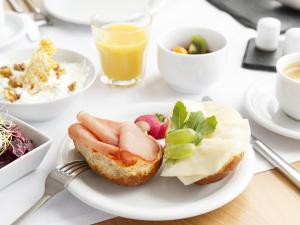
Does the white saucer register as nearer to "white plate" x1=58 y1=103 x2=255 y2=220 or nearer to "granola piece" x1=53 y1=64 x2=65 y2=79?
"white plate" x1=58 y1=103 x2=255 y2=220

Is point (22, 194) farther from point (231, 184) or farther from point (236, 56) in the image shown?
point (236, 56)

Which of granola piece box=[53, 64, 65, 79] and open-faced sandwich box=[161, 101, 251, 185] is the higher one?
open-faced sandwich box=[161, 101, 251, 185]

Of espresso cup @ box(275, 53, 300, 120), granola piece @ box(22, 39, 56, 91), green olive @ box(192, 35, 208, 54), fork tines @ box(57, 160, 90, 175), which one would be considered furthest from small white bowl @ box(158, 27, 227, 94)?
fork tines @ box(57, 160, 90, 175)

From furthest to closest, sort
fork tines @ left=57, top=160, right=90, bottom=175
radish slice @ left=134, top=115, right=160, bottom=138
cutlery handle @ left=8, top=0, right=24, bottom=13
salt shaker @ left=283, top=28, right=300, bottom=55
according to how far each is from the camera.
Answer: cutlery handle @ left=8, top=0, right=24, bottom=13, salt shaker @ left=283, top=28, right=300, bottom=55, radish slice @ left=134, top=115, right=160, bottom=138, fork tines @ left=57, top=160, right=90, bottom=175

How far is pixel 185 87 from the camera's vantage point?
4.62 ft

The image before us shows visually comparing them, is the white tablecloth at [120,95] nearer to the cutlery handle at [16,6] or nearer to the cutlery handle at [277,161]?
the cutlery handle at [277,161]

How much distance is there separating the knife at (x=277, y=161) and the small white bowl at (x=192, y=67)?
0.24 m

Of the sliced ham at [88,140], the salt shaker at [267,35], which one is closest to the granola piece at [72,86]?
the sliced ham at [88,140]

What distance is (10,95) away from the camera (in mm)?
1259

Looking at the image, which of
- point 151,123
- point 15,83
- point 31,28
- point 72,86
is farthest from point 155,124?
point 31,28

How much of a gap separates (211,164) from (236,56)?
707 millimetres

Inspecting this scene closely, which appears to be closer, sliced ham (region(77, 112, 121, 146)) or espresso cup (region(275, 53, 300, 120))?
sliced ham (region(77, 112, 121, 146))

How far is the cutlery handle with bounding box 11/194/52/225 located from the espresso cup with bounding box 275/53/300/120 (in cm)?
59

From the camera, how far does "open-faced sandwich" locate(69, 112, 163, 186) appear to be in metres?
1.00
